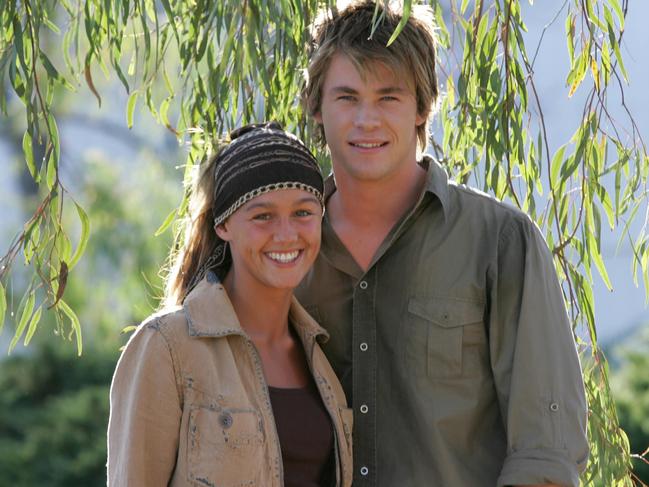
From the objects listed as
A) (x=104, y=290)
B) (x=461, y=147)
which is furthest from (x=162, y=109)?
(x=104, y=290)

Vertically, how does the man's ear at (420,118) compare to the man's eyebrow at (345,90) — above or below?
below

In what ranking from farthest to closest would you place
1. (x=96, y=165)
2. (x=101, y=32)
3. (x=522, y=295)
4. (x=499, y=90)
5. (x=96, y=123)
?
(x=96, y=123) < (x=96, y=165) < (x=101, y=32) < (x=499, y=90) < (x=522, y=295)

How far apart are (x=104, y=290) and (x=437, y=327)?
217 inches

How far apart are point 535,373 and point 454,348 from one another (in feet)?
0.63

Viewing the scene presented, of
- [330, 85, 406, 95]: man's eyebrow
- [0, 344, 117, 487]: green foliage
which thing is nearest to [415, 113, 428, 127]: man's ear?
[330, 85, 406, 95]: man's eyebrow

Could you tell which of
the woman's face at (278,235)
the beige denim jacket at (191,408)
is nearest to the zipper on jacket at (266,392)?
the beige denim jacket at (191,408)

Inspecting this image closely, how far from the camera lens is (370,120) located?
8.70 feet

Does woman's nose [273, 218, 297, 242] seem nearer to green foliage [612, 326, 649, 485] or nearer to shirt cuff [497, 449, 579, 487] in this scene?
shirt cuff [497, 449, 579, 487]

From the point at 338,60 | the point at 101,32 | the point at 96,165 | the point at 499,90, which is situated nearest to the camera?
the point at 338,60

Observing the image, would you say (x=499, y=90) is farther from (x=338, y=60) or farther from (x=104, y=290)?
(x=104, y=290)

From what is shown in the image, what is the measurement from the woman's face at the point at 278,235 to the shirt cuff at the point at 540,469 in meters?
0.54

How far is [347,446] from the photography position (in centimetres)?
256

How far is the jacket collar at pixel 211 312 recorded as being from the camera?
2.42 meters

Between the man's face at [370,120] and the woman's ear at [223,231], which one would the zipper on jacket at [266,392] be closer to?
the woman's ear at [223,231]
